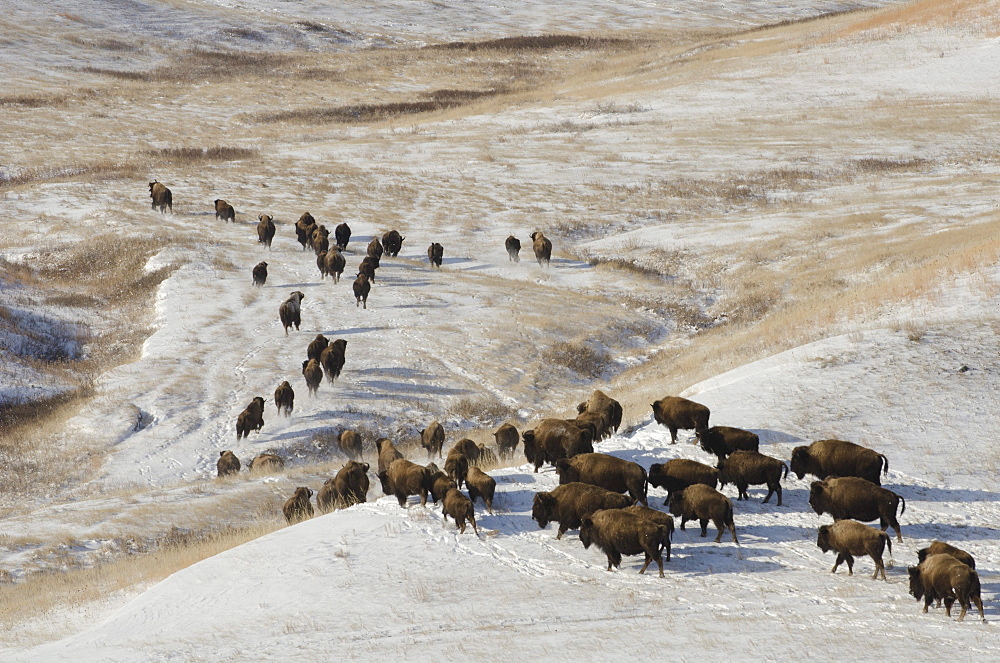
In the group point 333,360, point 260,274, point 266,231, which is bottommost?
point 333,360

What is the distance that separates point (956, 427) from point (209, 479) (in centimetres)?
1437

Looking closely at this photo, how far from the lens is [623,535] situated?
1067cm

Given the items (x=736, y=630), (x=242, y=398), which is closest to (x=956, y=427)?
(x=736, y=630)

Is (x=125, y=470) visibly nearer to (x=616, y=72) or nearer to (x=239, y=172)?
(x=239, y=172)

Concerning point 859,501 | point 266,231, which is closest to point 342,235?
point 266,231

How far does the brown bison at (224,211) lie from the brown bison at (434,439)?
21.7 meters

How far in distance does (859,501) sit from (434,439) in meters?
9.37

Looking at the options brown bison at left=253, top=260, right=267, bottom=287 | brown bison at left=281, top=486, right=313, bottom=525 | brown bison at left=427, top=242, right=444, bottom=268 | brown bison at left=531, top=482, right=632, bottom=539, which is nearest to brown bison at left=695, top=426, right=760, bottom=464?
brown bison at left=531, top=482, right=632, bottom=539

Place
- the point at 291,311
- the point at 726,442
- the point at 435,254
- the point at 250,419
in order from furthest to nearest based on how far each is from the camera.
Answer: the point at 435,254
the point at 291,311
the point at 250,419
the point at 726,442

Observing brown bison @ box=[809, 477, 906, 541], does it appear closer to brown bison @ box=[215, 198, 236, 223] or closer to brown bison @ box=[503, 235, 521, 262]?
brown bison @ box=[503, 235, 521, 262]

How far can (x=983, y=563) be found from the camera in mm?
11086

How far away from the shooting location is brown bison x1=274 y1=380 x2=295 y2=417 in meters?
21.6

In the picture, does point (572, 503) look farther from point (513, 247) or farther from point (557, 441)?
point (513, 247)

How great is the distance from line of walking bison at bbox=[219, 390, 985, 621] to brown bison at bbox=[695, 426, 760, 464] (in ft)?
0.05
